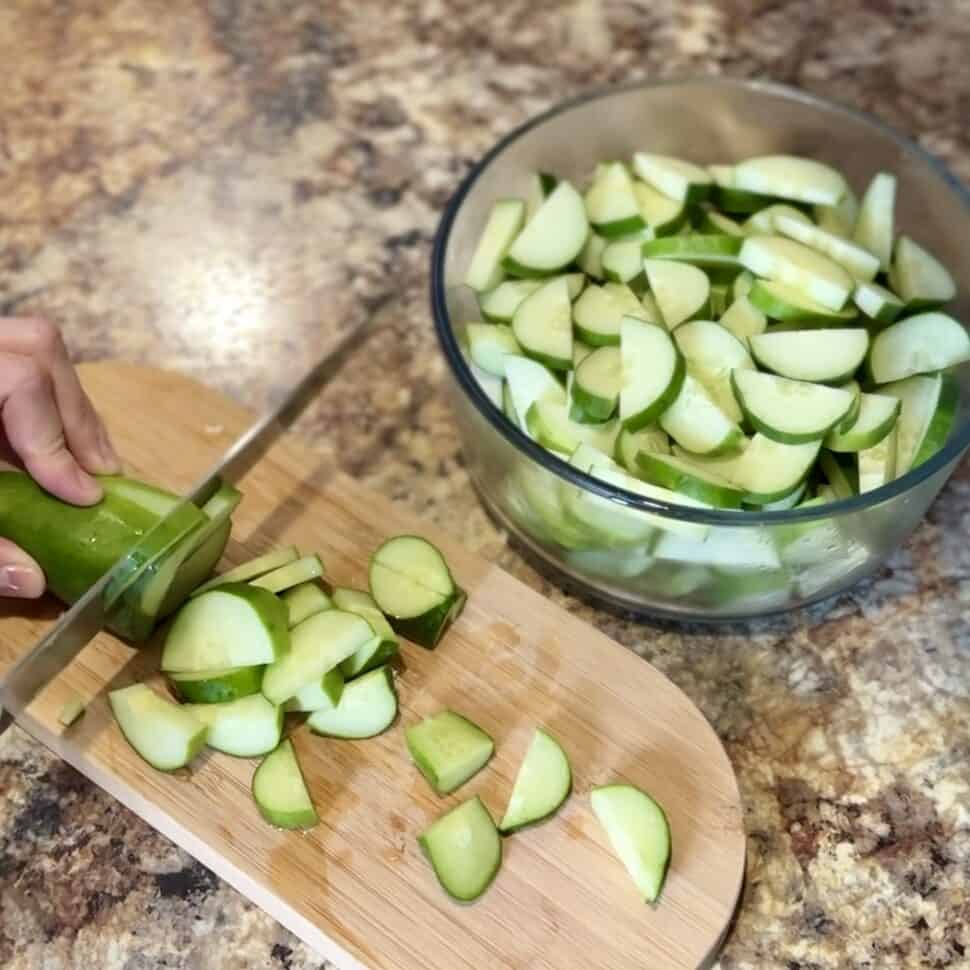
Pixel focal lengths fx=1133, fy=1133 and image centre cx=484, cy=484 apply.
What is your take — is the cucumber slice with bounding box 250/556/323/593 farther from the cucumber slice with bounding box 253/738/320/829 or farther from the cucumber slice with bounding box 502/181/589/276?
the cucumber slice with bounding box 502/181/589/276

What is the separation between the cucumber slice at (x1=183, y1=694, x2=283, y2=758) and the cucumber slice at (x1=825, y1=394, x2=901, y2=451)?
74 centimetres

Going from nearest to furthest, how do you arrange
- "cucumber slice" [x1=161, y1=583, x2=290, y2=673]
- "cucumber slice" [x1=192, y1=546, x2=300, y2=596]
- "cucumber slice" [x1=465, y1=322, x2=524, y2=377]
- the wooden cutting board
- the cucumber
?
the wooden cutting board
"cucumber slice" [x1=161, y1=583, x2=290, y2=673]
"cucumber slice" [x1=192, y1=546, x2=300, y2=596]
"cucumber slice" [x1=465, y1=322, x2=524, y2=377]
the cucumber

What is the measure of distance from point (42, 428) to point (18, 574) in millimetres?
176

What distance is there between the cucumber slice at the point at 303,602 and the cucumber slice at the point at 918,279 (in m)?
0.89

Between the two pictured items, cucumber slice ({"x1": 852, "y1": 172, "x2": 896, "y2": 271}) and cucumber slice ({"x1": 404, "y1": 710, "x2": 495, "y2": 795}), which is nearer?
cucumber slice ({"x1": 404, "y1": 710, "x2": 495, "y2": 795})

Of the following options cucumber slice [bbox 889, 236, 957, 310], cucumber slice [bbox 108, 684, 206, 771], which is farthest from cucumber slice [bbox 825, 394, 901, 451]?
cucumber slice [bbox 108, 684, 206, 771]

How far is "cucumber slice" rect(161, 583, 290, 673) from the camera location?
4.25 feet

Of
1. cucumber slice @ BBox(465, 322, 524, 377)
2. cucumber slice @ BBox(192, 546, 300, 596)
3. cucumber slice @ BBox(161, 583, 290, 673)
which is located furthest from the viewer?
cucumber slice @ BBox(465, 322, 524, 377)

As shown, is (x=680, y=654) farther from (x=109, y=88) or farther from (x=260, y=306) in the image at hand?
(x=109, y=88)

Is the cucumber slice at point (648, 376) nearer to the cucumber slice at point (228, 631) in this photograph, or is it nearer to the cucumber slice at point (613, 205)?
the cucumber slice at point (613, 205)

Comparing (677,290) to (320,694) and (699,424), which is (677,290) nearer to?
(699,424)

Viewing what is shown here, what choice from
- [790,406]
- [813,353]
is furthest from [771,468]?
[813,353]

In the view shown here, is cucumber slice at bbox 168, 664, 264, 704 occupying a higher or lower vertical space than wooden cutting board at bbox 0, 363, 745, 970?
higher

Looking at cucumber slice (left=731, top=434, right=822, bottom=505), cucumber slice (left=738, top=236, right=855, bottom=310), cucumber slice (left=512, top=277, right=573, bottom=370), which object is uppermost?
cucumber slice (left=738, top=236, right=855, bottom=310)
